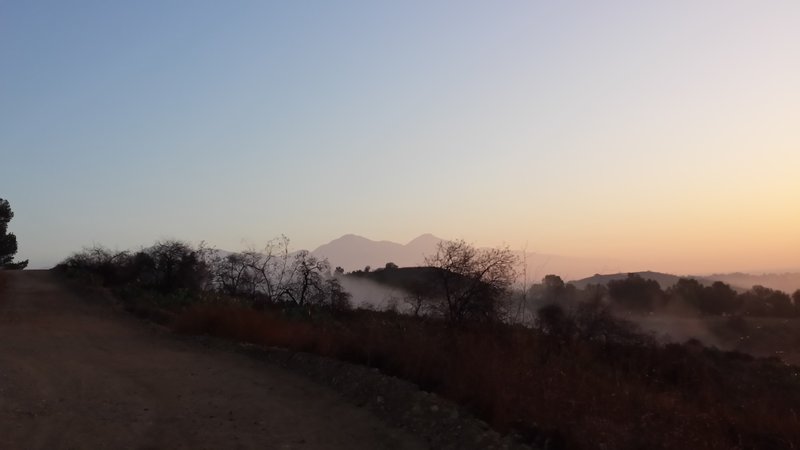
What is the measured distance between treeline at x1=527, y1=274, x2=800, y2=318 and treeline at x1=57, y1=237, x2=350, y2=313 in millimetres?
60473

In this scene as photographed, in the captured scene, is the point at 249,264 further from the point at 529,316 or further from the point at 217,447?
the point at 217,447

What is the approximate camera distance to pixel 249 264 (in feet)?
121

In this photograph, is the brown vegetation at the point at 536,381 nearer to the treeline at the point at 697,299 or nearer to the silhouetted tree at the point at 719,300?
the treeline at the point at 697,299

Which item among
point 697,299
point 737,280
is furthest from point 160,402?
point 737,280

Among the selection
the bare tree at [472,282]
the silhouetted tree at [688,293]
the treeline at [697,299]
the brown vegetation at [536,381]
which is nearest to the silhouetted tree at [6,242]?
the brown vegetation at [536,381]

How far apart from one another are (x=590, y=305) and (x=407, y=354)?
78.9 ft

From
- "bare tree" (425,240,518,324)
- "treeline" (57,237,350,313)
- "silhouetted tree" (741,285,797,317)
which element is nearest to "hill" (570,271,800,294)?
"silhouetted tree" (741,285,797,317)

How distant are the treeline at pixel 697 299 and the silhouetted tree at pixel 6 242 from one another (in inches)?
2848

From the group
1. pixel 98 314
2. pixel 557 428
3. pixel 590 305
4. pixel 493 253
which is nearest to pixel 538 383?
pixel 557 428

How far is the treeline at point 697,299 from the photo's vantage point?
82.9 m

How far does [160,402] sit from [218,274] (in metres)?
29.3

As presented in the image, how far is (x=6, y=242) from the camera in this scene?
59.2 meters

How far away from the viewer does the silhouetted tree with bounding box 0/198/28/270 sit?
58281 mm

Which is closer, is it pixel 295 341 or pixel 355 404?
pixel 355 404
